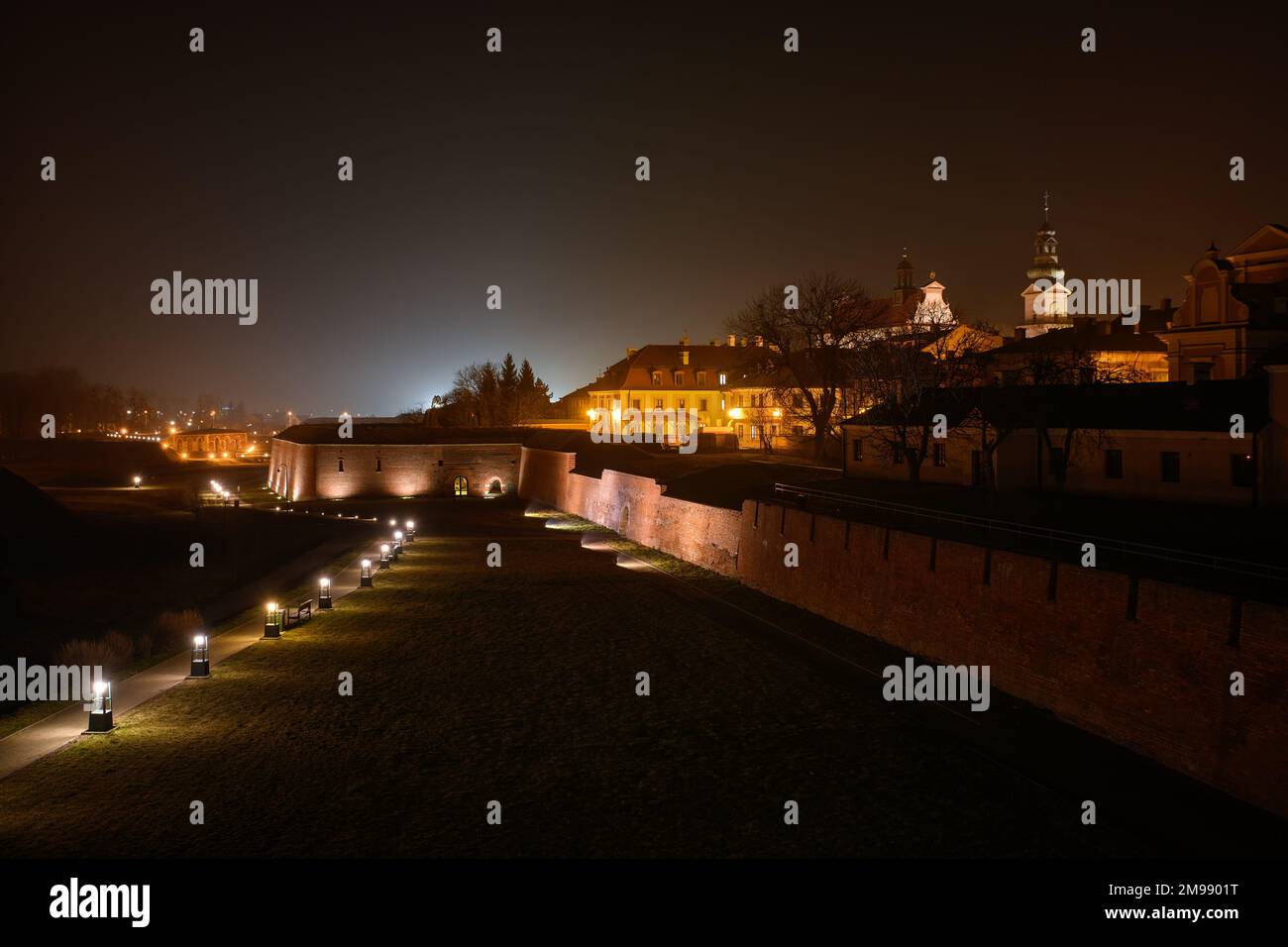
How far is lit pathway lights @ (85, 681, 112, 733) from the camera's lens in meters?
14.2

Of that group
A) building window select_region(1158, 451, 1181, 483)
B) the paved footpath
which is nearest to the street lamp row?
the paved footpath

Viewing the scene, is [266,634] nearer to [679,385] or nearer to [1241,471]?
[1241,471]

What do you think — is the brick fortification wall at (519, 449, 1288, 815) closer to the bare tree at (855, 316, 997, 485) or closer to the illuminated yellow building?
the bare tree at (855, 316, 997, 485)

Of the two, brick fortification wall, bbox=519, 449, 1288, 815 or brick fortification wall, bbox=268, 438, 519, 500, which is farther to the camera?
brick fortification wall, bbox=268, 438, 519, 500

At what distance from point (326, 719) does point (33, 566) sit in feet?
84.4

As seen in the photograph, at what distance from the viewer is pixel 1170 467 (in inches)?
997

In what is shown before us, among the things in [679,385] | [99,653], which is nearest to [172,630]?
[99,653]

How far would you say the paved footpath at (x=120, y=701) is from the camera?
1330 cm

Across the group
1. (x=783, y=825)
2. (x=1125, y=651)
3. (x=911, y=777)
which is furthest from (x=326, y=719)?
(x=1125, y=651)

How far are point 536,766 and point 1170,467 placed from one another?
20.4 m

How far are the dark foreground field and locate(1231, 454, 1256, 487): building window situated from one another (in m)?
12.6

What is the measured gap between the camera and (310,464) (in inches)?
2416
